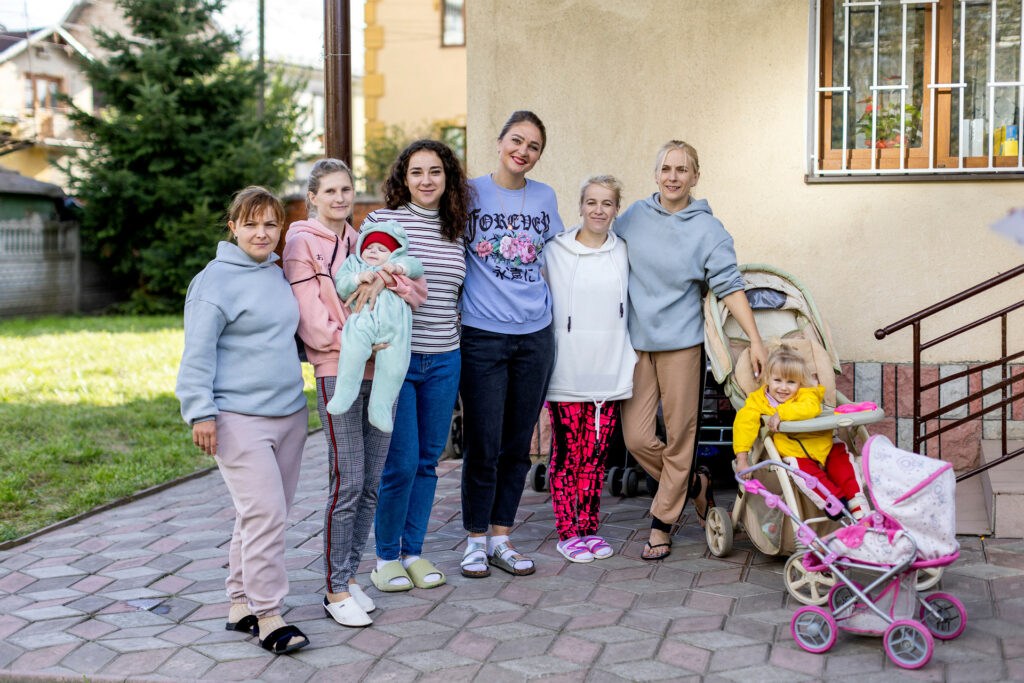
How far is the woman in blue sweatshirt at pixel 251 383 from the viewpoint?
141 inches

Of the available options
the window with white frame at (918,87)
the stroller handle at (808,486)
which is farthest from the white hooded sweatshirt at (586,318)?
the window with white frame at (918,87)

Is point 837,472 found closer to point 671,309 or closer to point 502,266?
point 671,309

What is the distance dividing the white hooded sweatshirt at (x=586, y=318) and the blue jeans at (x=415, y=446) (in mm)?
606

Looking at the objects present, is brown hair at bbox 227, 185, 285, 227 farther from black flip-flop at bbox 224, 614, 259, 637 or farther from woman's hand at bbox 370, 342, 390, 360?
black flip-flop at bbox 224, 614, 259, 637

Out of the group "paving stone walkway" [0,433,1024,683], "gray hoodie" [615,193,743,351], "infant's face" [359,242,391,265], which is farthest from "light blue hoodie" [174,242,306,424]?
"gray hoodie" [615,193,743,351]

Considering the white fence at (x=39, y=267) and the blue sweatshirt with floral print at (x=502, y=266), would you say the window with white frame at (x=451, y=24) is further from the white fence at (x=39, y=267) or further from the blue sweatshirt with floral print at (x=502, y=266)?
the blue sweatshirt with floral print at (x=502, y=266)

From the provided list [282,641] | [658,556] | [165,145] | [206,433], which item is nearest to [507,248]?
[206,433]

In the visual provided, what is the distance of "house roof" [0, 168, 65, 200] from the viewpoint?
57.2 ft

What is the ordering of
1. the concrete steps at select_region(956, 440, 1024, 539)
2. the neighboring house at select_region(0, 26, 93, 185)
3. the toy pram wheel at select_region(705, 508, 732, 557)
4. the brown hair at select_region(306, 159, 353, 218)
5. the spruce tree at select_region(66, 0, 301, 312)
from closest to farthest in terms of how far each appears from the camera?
the brown hair at select_region(306, 159, 353, 218) < the toy pram wheel at select_region(705, 508, 732, 557) < the concrete steps at select_region(956, 440, 1024, 539) < the spruce tree at select_region(66, 0, 301, 312) < the neighboring house at select_region(0, 26, 93, 185)

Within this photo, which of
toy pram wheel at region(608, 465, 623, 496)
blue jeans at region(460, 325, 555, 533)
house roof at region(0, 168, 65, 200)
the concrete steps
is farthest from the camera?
house roof at region(0, 168, 65, 200)

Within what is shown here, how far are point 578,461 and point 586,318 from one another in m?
0.72

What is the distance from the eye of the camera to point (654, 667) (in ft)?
11.6

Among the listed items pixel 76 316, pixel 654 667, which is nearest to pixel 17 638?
pixel 654 667

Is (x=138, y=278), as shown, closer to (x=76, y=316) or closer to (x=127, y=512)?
(x=76, y=316)
